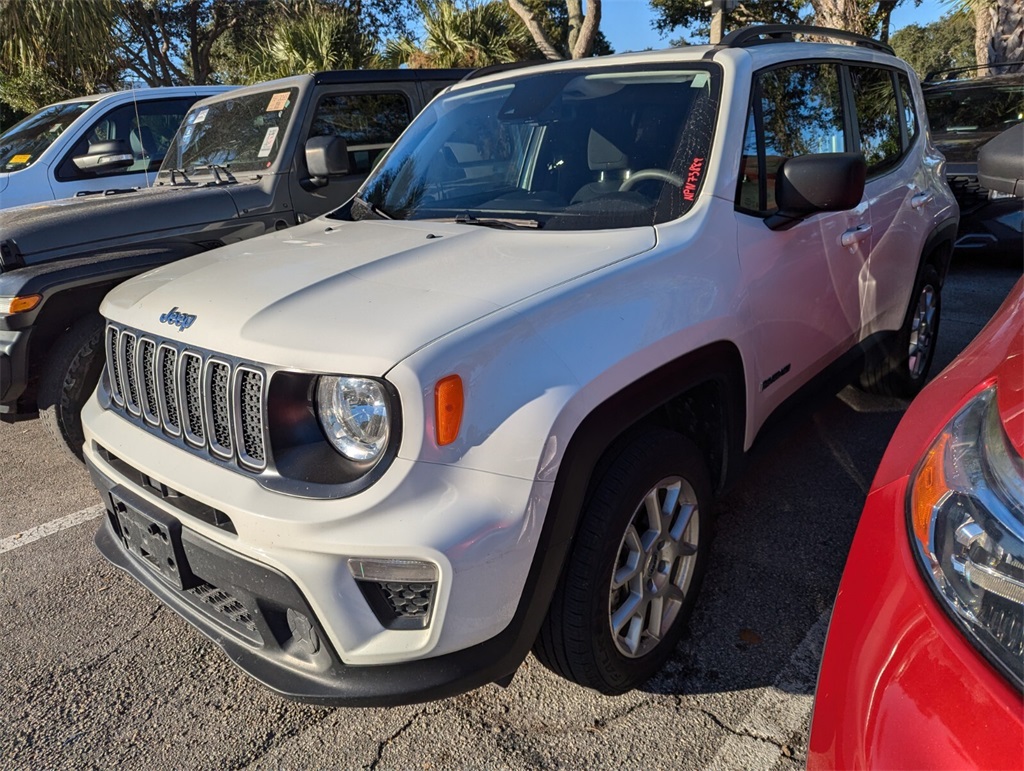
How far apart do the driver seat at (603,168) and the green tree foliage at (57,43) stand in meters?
14.7

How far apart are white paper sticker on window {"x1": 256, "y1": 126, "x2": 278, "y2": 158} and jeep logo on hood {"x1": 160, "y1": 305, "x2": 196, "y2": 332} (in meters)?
3.01

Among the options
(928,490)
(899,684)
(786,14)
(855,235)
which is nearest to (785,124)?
(855,235)

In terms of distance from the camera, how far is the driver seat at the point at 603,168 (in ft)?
8.61

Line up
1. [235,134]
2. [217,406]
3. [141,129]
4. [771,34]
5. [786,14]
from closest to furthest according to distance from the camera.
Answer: [217,406] → [771,34] → [235,134] → [141,129] → [786,14]

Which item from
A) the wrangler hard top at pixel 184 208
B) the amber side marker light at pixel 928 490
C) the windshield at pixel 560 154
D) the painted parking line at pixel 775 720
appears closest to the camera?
the amber side marker light at pixel 928 490

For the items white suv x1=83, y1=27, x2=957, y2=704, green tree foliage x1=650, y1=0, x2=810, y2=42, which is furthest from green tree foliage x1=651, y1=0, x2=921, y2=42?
white suv x1=83, y1=27, x2=957, y2=704

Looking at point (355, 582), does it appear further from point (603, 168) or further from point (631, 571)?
point (603, 168)

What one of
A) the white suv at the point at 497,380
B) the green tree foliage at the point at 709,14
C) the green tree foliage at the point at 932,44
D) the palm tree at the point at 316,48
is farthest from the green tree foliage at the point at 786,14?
the green tree foliage at the point at 932,44

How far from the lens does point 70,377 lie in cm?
349

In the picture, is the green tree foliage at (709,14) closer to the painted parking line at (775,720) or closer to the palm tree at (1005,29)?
the palm tree at (1005,29)

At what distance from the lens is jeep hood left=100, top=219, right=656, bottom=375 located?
1767 millimetres

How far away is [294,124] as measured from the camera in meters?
4.77

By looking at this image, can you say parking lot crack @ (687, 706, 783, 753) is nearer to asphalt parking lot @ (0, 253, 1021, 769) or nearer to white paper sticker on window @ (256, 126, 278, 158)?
asphalt parking lot @ (0, 253, 1021, 769)

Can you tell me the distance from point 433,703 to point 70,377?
236 centimetres
